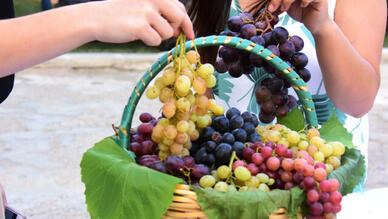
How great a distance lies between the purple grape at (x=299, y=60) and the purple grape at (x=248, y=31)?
114 mm

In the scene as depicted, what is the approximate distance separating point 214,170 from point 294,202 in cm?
18

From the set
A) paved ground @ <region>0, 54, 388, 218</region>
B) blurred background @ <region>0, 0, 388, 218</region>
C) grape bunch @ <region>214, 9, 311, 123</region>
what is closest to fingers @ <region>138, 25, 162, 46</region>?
grape bunch @ <region>214, 9, 311, 123</region>

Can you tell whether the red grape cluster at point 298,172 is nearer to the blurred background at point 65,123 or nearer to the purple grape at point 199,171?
the purple grape at point 199,171

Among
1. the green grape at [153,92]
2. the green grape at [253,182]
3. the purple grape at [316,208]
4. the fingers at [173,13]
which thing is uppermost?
the fingers at [173,13]

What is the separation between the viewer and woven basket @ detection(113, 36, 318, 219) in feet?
2.93

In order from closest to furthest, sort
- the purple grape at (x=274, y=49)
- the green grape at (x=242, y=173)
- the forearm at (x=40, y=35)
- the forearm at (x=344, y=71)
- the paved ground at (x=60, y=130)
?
the forearm at (x=40, y=35)
the green grape at (x=242, y=173)
the purple grape at (x=274, y=49)
the forearm at (x=344, y=71)
the paved ground at (x=60, y=130)

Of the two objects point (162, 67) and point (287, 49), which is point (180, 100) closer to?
point (162, 67)

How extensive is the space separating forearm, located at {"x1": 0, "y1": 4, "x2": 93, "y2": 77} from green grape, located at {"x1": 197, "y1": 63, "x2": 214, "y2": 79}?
26cm

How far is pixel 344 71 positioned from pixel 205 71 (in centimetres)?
47

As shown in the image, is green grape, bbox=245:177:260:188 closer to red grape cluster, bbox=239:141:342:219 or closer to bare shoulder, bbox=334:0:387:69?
red grape cluster, bbox=239:141:342:219

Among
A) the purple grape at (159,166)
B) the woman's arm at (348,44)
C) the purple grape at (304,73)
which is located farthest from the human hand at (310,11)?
the purple grape at (159,166)

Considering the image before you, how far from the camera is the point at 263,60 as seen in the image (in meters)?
1.17

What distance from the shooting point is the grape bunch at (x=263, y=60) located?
1156 mm

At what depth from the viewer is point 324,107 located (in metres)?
1.57
